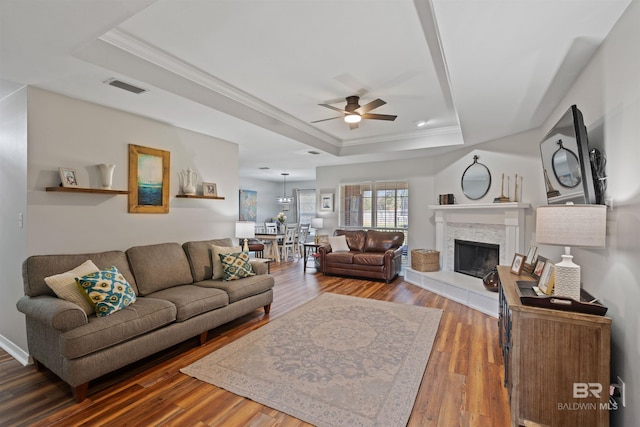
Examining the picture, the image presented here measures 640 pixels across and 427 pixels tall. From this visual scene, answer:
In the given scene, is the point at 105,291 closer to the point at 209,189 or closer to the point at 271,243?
the point at 209,189

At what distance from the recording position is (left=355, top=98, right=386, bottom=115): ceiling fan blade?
3.26m

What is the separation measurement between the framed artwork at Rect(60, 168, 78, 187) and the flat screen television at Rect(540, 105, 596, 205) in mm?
4160

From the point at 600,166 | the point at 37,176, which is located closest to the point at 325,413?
the point at 600,166

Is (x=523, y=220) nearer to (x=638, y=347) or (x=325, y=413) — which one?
(x=638, y=347)

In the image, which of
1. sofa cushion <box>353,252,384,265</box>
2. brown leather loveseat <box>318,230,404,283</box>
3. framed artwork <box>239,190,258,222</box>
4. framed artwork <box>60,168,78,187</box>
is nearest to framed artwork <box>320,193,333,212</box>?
brown leather loveseat <box>318,230,404,283</box>

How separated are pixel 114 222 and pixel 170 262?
74cm

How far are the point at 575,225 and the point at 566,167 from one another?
85 centimetres

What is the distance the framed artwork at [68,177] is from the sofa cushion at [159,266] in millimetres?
867

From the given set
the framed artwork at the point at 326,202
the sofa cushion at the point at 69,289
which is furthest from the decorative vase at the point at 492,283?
the sofa cushion at the point at 69,289

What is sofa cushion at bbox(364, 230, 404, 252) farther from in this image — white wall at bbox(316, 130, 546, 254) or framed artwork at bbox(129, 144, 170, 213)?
framed artwork at bbox(129, 144, 170, 213)

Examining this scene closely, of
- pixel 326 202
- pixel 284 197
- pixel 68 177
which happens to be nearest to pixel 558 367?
pixel 68 177

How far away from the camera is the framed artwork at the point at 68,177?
2.81m

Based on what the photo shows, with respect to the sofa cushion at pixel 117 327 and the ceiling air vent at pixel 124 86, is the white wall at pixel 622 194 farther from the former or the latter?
the ceiling air vent at pixel 124 86

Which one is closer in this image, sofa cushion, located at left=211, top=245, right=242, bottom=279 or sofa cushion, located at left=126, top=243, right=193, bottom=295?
sofa cushion, located at left=126, top=243, right=193, bottom=295
